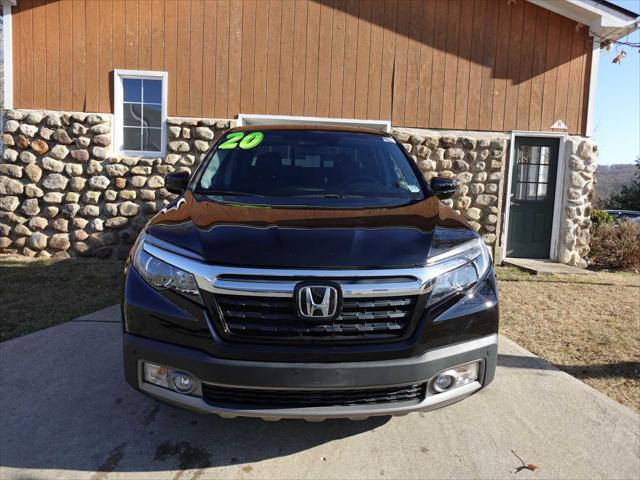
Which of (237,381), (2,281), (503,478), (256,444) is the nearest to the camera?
(237,381)

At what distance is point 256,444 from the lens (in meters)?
2.52

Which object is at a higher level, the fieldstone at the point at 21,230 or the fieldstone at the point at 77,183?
the fieldstone at the point at 77,183

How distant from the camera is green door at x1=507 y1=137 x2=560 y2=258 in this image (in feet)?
26.6

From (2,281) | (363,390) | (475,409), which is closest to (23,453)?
(363,390)

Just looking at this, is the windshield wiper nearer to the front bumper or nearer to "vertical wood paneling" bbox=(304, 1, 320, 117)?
the front bumper

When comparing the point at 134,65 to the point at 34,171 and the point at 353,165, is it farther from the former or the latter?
the point at 353,165

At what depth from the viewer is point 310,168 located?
3.39m

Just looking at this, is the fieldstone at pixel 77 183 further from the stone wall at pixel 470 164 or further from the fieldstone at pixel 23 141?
the stone wall at pixel 470 164

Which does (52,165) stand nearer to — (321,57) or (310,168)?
(321,57)

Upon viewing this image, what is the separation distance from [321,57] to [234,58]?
138 centimetres

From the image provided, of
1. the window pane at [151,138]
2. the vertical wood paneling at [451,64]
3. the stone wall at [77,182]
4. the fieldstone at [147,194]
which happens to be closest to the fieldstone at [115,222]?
the stone wall at [77,182]

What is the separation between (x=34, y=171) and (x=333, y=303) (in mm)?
7143

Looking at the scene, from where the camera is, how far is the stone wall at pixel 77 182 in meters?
7.36

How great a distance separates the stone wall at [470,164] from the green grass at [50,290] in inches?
193
